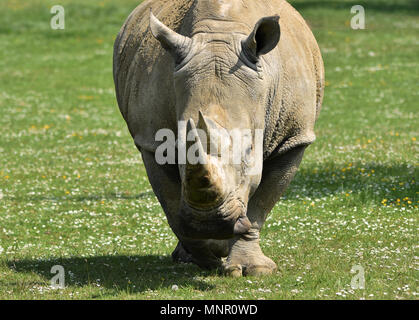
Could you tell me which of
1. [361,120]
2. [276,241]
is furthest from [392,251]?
[361,120]

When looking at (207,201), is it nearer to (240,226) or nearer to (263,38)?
(240,226)

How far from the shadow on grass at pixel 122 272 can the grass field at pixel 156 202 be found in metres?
0.02

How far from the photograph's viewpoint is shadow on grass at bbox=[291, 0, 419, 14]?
37.2 metres

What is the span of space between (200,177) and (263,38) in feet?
5.16

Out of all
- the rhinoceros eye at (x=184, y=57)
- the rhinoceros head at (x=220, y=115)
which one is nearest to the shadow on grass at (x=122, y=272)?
the rhinoceros head at (x=220, y=115)

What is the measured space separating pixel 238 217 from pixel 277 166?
1.84 m

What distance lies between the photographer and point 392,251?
910cm

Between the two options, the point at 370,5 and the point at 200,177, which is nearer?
the point at 200,177

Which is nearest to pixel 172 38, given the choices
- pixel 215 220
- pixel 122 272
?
pixel 215 220

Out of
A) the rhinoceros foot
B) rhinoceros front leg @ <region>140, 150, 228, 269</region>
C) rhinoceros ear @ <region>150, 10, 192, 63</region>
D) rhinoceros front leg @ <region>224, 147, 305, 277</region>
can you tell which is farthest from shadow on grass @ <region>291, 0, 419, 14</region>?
rhinoceros ear @ <region>150, 10, 192, 63</region>

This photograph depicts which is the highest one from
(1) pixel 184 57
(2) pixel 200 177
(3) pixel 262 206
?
(1) pixel 184 57

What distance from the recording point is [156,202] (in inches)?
491

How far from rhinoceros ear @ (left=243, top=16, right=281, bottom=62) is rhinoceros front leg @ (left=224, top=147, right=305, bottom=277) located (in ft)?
5.52

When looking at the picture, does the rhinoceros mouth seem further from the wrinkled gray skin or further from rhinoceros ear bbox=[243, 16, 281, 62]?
rhinoceros ear bbox=[243, 16, 281, 62]
